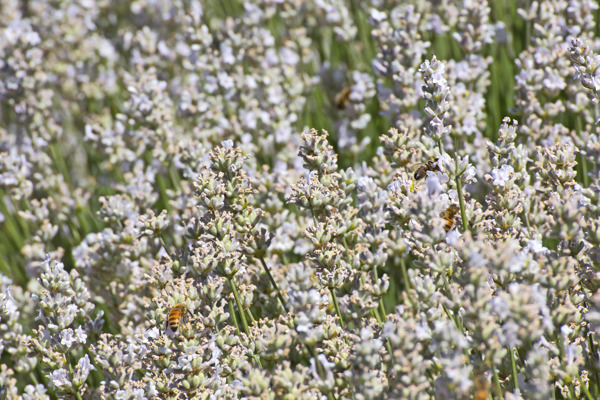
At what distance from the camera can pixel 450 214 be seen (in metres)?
2.62

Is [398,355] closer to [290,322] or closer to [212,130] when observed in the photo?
[290,322]

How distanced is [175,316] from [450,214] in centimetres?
118

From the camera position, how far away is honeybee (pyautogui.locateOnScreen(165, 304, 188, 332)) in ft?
7.73

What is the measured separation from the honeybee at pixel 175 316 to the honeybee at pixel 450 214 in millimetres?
1094

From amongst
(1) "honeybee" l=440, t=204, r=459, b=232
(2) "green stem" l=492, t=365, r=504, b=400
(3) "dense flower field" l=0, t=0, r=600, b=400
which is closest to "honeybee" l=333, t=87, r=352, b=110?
(3) "dense flower field" l=0, t=0, r=600, b=400

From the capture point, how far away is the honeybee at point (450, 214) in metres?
2.57

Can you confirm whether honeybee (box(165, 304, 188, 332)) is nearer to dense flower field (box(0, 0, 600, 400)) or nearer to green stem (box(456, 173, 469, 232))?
dense flower field (box(0, 0, 600, 400))

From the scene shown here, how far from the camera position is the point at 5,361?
3.49m

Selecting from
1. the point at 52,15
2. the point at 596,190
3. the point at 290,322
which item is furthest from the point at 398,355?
the point at 52,15

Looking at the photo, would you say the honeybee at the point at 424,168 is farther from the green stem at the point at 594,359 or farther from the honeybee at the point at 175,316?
the honeybee at the point at 175,316

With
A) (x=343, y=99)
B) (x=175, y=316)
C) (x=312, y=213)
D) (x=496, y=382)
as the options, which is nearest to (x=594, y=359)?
(x=496, y=382)

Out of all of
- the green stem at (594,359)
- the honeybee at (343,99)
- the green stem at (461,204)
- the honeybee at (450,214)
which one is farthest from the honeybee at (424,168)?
the honeybee at (343,99)

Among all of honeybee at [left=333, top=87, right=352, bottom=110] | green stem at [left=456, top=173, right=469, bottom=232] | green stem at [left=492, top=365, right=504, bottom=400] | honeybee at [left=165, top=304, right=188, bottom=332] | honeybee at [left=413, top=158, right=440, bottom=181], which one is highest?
honeybee at [left=333, top=87, right=352, bottom=110]

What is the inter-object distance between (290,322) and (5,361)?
6.86 feet
